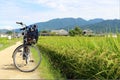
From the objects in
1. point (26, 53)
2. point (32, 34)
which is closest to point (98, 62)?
point (32, 34)

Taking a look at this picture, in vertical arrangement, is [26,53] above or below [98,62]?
below

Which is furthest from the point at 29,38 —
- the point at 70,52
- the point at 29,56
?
the point at 70,52

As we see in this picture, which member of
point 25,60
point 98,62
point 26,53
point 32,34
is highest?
point 32,34

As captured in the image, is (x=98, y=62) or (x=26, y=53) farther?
(x=26, y=53)

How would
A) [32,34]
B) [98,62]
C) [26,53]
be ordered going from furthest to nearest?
[26,53]
[32,34]
[98,62]

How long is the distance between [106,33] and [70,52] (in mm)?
1080

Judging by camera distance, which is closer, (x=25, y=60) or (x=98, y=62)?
(x=98, y=62)

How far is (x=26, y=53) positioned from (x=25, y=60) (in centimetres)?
24

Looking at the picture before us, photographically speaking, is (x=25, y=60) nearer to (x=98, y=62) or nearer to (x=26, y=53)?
(x=26, y=53)

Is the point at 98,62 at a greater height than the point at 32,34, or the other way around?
the point at 32,34

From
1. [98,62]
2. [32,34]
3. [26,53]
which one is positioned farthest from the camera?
[26,53]

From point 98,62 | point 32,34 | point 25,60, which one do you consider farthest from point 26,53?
point 98,62

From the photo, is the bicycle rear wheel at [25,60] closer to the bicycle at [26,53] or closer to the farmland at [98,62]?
the bicycle at [26,53]

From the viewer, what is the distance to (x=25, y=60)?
39.7 ft
